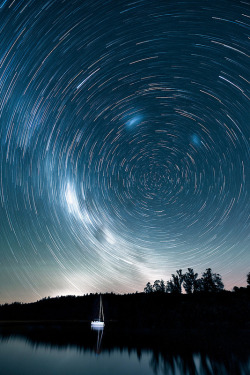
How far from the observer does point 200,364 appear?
16953 millimetres

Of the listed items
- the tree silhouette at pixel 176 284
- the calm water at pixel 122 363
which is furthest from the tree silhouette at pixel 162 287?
the calm water at pixel 122 363

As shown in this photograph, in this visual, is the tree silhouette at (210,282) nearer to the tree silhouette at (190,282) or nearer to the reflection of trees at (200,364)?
the tree silhouette at (190,282)

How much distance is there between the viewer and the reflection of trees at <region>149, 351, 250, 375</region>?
14.9 m

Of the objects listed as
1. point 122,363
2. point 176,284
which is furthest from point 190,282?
point 122,363

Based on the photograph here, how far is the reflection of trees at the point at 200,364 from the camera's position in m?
14.9

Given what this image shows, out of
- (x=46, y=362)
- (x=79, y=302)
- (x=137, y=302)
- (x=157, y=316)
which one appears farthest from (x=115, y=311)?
(x=46, y=362)

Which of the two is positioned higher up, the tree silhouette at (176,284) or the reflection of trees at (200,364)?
the tree silhouette at (176,284)

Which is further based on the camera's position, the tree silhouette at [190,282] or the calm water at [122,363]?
the tree silhouette at [190,282]

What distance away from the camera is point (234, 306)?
51906 millimetres

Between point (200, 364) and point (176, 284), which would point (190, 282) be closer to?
point (176, 284)

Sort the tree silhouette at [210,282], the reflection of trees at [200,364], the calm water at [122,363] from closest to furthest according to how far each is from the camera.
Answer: the reflection of trees at [200,364] < the calm water at [122,363] < the tree silhouette at [210,282]

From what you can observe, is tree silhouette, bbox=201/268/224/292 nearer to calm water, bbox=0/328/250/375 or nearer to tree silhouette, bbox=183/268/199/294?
tree silhouette, bbox=183/268/199/294

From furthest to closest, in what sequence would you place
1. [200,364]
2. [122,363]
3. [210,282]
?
[210,282], [122,363], [200,364]

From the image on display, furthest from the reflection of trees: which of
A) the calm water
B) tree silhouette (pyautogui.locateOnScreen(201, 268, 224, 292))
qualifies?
tree silhouette (pyautogui.locateOnScreen(201, 268, 224, 292))
